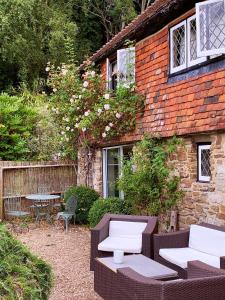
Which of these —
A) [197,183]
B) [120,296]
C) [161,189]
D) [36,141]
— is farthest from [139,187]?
[36,141]

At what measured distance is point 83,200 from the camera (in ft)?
41.3

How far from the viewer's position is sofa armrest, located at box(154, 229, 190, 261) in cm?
687

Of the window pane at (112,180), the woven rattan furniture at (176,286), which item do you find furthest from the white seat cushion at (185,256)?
the window pane at (112,180)

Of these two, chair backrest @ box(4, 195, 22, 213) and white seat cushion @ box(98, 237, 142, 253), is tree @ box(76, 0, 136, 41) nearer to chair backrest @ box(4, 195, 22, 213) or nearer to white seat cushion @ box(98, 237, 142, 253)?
chair backrest @ box(4, 195, 22, 213)

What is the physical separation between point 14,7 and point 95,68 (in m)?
9.15

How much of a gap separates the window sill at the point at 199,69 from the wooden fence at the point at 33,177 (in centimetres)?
697

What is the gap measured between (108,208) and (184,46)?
4201mm

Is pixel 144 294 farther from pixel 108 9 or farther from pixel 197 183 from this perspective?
pixel 108 9

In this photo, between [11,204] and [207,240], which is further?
[11,204]

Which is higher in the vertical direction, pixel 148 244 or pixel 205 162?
pixel 205 162

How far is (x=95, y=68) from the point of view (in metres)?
13.4

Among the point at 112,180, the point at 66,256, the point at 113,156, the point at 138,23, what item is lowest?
the point at 66,256

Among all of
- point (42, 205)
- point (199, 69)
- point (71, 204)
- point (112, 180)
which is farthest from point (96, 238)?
point (42, 205)

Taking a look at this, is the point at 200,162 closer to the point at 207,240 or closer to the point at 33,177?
the point at 207,240
